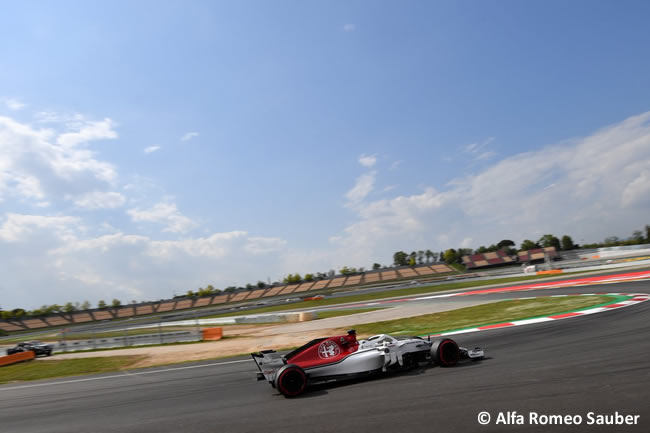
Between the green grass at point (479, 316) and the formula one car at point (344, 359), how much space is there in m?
6.97

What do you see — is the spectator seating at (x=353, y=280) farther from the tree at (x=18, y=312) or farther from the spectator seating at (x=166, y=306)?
the tree at (x=18, y=312)

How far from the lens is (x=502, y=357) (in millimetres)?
8602

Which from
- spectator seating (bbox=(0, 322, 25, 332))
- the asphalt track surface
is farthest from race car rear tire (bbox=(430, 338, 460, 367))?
spectator seating (bbox=(0, 322, 25, 332))

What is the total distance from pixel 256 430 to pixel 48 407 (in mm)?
6866

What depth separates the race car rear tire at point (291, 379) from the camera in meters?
7.19

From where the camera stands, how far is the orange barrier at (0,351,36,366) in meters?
21.0

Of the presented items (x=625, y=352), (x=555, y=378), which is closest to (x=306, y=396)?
(x=555, y=378)

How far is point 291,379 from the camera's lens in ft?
23.8

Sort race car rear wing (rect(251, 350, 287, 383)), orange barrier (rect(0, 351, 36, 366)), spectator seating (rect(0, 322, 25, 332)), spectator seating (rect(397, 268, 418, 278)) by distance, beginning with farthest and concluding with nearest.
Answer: spectator seating (rect(397, 268, 418, 278)) < spectator seating (rect(0, 322, 25, 332)) < orange barrier (rect(0, 351, 36, 366)) < race car rear wing (rect(251, 350, 287, 383))

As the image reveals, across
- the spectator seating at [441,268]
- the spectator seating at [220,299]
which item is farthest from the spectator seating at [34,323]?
the spectator seating at [441,268]

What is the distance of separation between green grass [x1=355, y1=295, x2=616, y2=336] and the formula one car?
6971 mm

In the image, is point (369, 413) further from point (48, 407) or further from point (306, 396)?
point (48, 407)

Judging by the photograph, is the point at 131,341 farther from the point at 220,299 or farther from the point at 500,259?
the point at 220,299

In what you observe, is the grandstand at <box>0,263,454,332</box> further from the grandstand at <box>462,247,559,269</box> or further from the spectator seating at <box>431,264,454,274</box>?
the grandstand at <box>462,247,559,269</box>
